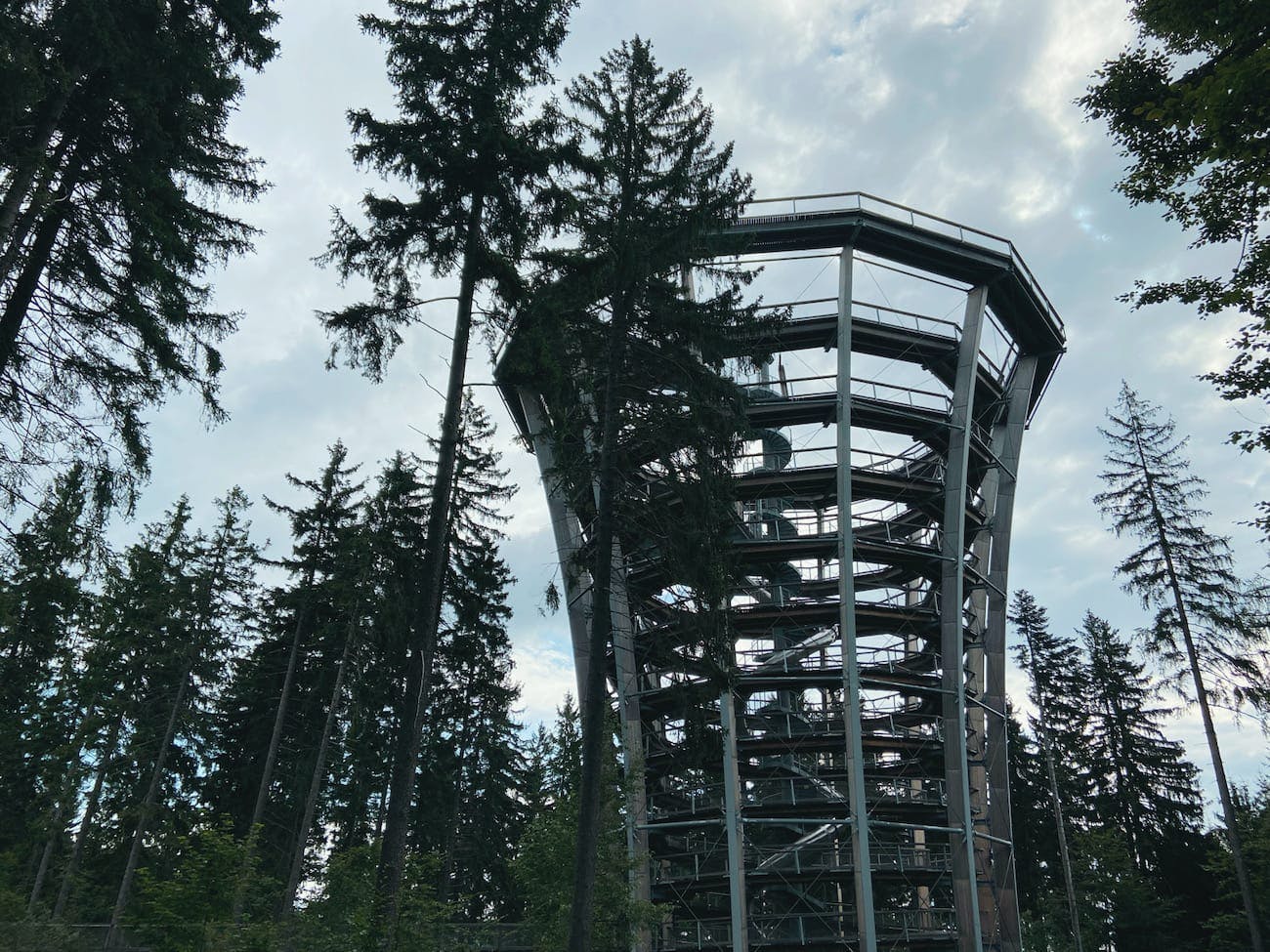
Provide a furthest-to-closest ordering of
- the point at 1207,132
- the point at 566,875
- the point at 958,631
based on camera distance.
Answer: the point at 958,631, the point at 566,875, the point at 1207,132

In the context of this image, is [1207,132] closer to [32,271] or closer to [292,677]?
[32,271]

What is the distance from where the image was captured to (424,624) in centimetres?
1109

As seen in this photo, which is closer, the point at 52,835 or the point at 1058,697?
the point at 52,835

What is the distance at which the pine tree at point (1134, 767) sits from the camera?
37.5 meters

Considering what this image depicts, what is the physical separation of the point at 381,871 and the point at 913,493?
19768 millimetres

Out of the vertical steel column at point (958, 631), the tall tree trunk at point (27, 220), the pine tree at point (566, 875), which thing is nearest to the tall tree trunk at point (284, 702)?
the pine tree at point (566, 875)

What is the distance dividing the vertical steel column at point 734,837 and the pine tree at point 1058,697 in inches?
782

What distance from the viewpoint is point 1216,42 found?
9531 millimetres

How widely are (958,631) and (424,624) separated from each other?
17049 millimetres

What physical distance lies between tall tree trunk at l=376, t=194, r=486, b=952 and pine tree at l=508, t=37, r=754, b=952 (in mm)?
1081

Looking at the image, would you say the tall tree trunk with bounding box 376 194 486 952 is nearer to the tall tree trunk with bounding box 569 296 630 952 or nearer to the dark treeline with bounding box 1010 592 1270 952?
A: the tall tree trunk with bounding box 569 296 630 952

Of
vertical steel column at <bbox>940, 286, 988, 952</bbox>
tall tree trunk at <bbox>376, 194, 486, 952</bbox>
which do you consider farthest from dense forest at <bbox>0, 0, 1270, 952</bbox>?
vertical steel column at <bbox>940, 286, 988, 952</bbox>

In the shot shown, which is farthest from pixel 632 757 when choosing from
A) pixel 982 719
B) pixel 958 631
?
pixel 982 719

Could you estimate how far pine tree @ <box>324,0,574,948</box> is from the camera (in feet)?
40.6
